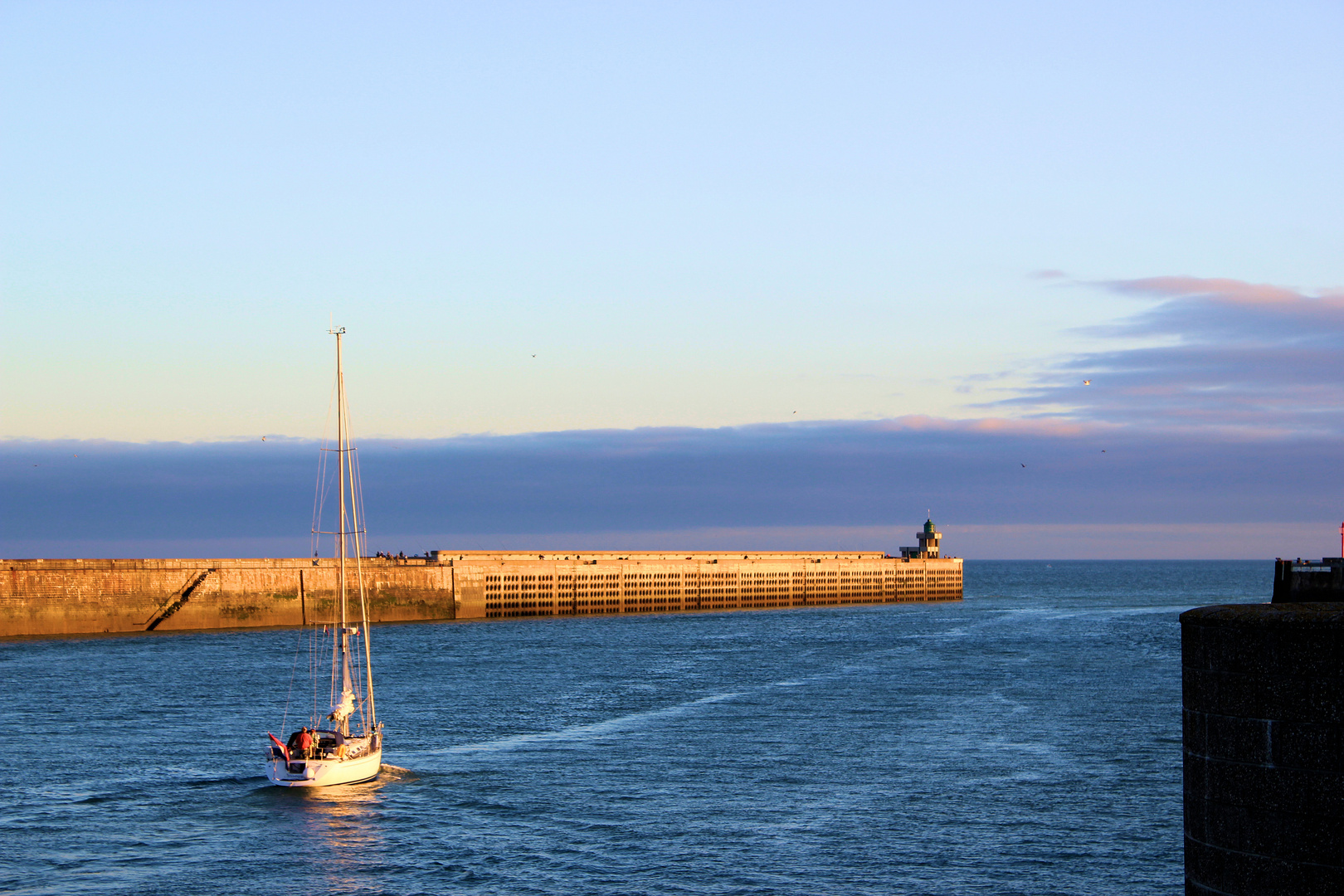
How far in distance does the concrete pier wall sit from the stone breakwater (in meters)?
121

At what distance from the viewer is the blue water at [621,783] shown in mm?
33438

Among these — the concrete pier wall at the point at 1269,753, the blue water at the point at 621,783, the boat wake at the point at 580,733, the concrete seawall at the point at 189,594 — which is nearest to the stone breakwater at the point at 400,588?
the concrete seawall at the point at 189,594

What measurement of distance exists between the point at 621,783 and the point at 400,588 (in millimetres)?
102989

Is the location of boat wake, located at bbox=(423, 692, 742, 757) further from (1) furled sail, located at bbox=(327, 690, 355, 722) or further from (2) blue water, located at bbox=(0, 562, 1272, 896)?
(1) furled sail, located at bbox=(327, 690, 355, 722)

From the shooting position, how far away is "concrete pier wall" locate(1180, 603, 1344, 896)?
10.6 metres

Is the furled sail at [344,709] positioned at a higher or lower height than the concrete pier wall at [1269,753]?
lower

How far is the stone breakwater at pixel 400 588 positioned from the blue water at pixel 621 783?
30.3 meters

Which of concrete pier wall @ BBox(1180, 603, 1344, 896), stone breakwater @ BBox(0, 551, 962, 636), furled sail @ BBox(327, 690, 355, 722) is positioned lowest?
stone breakwater @ BBox(0, 551, 962, 636)

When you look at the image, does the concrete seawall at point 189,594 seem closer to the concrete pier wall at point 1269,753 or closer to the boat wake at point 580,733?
the boat wake at point 580,733

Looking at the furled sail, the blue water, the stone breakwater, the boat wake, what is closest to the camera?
the blue water

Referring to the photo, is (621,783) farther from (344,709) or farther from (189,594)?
(189,594)

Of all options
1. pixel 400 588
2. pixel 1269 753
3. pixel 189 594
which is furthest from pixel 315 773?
pixel 400 588

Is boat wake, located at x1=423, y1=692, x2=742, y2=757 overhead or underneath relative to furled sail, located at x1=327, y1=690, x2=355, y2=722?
underneath

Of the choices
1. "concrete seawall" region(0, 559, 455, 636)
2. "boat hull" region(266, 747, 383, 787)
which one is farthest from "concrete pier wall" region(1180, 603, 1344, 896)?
"concrete seawall" region(0, 559, 455, 636)
